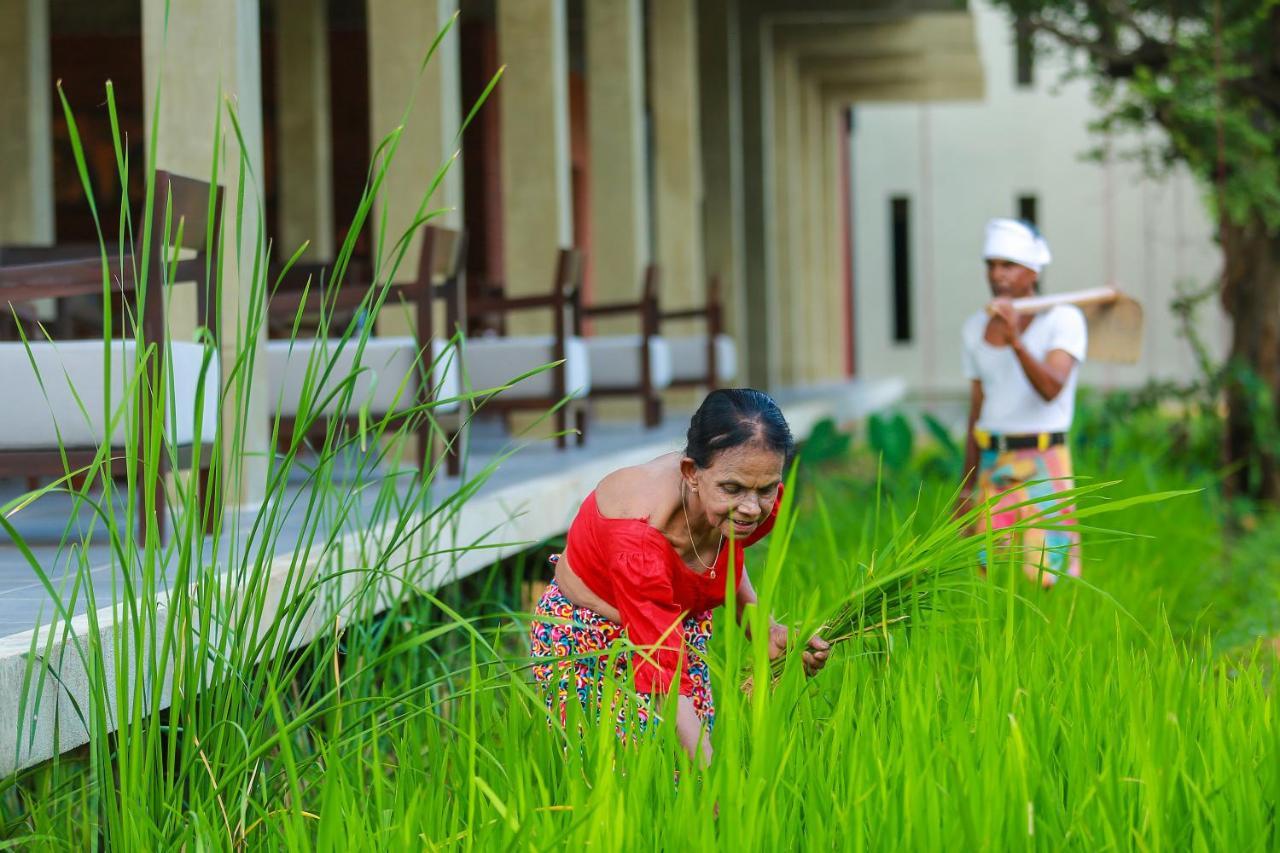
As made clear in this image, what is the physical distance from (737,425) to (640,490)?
0.25m

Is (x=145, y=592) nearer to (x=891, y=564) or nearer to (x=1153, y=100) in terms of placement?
(x=891, y=564)

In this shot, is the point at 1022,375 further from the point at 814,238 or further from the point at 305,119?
the point at 814,238

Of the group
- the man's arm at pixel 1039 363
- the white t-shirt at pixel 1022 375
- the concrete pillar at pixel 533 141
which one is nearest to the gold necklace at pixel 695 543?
the man's arm at pixel 1039 363

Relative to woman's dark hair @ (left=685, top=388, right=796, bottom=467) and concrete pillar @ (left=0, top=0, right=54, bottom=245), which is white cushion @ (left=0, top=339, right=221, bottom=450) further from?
concrete pillar @ (left=0, top=0, right=54, bottom=245)

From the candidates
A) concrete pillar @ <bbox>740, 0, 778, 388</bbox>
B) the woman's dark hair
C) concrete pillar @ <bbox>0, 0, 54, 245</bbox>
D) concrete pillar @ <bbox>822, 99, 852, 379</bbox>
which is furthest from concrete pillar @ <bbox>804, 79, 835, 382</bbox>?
the woman's dark hair

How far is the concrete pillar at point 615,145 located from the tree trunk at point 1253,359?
3.04 m

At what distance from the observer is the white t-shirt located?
4594 millimetres

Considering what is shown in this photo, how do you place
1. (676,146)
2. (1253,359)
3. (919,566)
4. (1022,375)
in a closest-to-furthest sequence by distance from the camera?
(919,566)
(1022,375)
(1253,359)
(676,146)

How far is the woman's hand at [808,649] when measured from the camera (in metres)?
2.49

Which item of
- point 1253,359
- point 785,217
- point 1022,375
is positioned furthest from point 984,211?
point 1022,375

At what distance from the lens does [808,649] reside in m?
2.55

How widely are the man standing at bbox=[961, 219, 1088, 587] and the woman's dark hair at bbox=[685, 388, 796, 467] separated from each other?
2.17 meters

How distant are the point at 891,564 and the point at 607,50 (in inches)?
301

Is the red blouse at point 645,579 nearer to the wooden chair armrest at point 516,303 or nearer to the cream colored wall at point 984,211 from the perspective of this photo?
the wooden chair armrest at point 516,303
